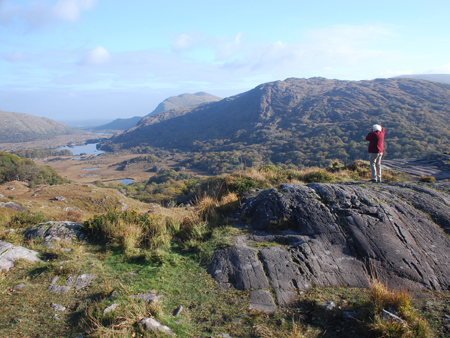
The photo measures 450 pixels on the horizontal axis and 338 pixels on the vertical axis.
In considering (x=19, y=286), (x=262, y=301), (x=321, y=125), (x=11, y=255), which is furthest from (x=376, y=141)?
(x=321, y=125)

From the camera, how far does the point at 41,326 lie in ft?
10.5

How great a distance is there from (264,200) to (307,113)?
146717 millimetres

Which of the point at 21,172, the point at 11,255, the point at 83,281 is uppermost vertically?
the point at 11,255

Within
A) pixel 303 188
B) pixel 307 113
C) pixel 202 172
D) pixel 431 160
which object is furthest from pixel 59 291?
pixel 307 113

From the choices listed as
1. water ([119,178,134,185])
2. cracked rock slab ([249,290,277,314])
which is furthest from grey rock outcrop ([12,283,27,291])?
water ([119,178,134,185])

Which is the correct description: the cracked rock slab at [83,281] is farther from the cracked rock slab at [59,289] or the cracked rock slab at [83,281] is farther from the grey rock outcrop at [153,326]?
the grey rock outcrop at [153,326]

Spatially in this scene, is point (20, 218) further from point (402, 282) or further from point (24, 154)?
point (24, 154)

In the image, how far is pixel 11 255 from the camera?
4691mm

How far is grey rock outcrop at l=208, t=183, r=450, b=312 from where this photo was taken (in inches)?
167

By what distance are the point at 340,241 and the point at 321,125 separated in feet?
405

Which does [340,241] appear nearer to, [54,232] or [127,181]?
[54,232]

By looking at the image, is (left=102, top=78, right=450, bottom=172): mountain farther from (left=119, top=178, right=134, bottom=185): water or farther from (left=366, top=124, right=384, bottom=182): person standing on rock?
(left=366, top=124, right=384, bottom=182): person standing on rock

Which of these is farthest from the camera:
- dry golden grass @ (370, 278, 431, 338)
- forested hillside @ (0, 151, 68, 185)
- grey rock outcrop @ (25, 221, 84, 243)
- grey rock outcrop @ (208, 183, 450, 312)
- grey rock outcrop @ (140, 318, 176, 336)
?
forested hillside @ (0, 151, 68, 185)

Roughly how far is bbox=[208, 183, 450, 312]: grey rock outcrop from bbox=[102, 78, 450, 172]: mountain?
70.5m
